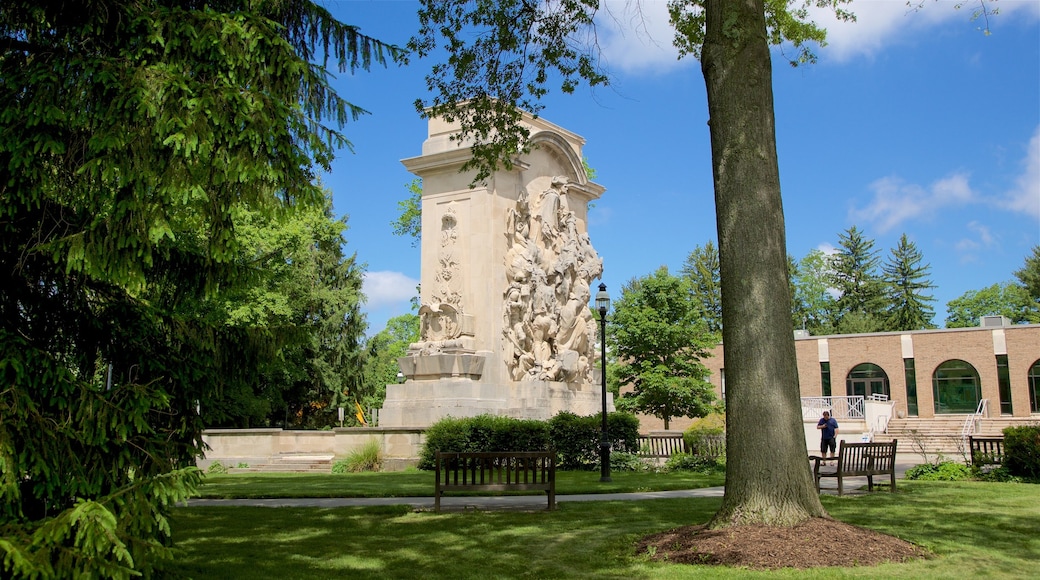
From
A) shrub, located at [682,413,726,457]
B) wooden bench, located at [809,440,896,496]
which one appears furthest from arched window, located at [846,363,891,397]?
wooden bench, located at [809,440,896,496]

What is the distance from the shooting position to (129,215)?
616cm

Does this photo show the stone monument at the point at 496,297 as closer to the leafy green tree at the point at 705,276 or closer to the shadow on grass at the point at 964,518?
the shadow on grass at the point at 964,518

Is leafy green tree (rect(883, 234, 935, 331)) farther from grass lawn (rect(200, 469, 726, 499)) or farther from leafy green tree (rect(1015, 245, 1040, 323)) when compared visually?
grass lawn (rect(200, 469, 726, 499))

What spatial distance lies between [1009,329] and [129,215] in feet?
179

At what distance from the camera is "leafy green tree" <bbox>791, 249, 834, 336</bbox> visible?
84.0m

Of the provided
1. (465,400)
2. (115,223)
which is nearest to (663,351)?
(465,400)

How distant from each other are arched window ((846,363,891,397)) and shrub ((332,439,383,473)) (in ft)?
132

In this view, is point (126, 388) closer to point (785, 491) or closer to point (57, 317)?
point (57, 317)

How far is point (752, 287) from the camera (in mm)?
9055

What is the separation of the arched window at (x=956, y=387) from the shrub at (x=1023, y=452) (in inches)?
1497

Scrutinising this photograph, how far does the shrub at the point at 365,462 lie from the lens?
22.1 metres

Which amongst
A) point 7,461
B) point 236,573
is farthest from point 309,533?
point 7,461

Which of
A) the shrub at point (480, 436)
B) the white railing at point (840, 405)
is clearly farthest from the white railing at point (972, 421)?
the shrub at point (480, 436)

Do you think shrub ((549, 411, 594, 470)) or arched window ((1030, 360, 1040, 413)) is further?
arched window ((1030, 360, 1040, 413))
